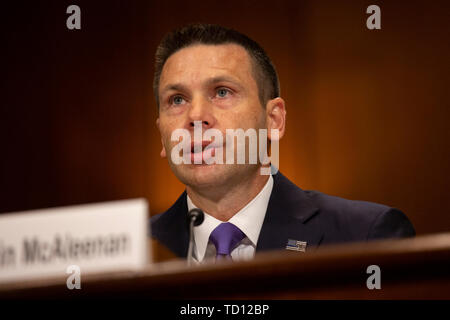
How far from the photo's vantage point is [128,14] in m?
Result: 2.41

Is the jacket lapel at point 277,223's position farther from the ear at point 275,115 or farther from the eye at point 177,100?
the eye at point 177,100

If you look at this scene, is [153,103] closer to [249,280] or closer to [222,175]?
[222,175]

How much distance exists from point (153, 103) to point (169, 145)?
804 millimetres

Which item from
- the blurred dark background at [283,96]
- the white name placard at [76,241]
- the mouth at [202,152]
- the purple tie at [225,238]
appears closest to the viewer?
the white name placard at [76,241]

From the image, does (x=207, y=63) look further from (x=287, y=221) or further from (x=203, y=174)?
(x=287, y=221)

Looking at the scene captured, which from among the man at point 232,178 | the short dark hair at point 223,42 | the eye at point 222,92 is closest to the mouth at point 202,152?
the man at point 232,178

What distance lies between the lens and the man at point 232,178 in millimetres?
1460

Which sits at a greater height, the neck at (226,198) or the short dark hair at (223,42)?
the short dark hair at (223,42)

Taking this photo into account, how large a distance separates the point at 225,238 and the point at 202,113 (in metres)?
0.37

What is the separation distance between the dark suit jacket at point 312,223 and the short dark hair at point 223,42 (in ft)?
1.11

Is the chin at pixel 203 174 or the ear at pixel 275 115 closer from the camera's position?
the chin at pixel 203 174

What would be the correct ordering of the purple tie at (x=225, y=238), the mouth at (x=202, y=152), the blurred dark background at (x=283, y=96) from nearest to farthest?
the purple tie at (x=225, y=238) → the mouth at (x=202, y=152) → the blurred dark background at (x=283, y=96)

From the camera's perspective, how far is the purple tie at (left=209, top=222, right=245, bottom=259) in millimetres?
1404
